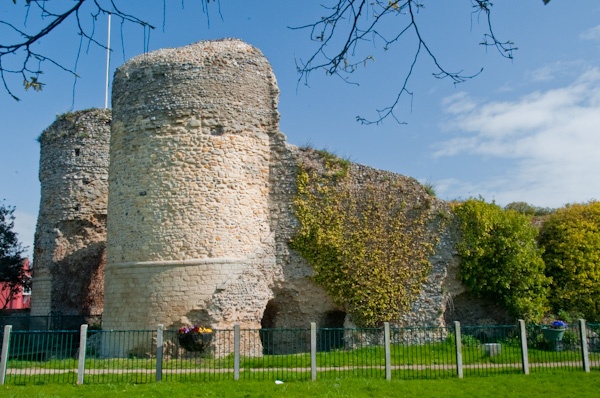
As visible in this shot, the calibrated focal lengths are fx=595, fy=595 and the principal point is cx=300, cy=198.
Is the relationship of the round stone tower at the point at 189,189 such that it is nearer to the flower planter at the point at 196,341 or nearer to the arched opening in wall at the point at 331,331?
the flower planter at the point at 196,341

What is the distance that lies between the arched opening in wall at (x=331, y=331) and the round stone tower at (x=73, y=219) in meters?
8.42

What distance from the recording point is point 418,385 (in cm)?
1027

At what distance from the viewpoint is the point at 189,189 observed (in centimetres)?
1459

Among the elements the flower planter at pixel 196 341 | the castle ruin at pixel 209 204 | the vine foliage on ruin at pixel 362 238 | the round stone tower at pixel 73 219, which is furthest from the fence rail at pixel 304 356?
the round stone tower at pixel 73 219

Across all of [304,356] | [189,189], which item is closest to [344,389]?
[304,356]

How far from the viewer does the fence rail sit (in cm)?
1120

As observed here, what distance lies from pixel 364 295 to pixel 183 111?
6.53 metres

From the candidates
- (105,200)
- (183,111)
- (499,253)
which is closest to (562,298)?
(499,253)

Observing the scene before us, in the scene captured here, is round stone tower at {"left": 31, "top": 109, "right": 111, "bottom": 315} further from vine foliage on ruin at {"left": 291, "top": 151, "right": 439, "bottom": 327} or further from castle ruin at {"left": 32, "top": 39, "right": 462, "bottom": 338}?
vine foliage on ruin at {"left": 291, "top": 151, "right": 439, "bottom": 327}

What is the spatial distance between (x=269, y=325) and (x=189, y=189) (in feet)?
15.1

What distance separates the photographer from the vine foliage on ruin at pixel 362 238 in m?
15.2

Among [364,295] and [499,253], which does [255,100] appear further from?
[499,253]

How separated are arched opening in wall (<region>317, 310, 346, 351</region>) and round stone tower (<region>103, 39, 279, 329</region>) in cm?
174

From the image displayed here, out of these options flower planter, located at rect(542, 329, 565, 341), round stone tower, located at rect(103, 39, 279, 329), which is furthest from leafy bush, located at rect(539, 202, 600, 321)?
round stone tower, located at rect(103, 39, 279, 329)
